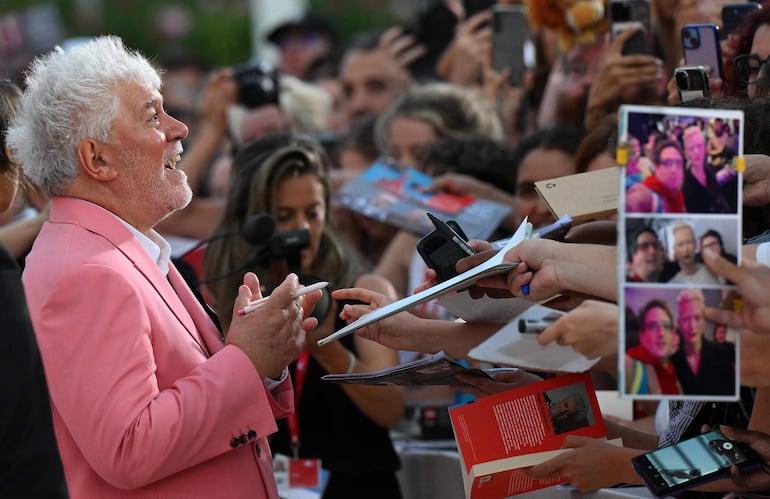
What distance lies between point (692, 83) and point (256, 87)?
3.35m

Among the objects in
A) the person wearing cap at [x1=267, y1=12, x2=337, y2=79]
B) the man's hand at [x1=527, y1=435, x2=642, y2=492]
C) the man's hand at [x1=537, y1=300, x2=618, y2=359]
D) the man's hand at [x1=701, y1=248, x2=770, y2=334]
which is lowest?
the person wearing cap at [x1=267, y1=12, x2=337, y2=79]

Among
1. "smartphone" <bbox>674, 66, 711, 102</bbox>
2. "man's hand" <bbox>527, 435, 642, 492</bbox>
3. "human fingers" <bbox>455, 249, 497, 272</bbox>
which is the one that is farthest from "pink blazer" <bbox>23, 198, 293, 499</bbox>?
"smartphone" <bbox>674, 66, 711, 102</bbox>

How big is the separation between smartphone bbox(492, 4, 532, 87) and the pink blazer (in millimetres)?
3372

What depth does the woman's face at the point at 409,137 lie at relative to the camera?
20.0 ft

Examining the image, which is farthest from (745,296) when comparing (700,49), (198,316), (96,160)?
(700,49)

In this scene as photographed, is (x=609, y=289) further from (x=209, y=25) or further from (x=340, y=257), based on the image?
(x=209, y=25)

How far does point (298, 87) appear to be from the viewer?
26.2 feet

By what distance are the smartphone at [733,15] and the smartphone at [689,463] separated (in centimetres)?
169

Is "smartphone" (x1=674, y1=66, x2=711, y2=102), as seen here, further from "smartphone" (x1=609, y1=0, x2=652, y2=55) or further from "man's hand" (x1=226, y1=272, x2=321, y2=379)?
"smartphone" (x1=609, y1=0, x2=652, y2=55)

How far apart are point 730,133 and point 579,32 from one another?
10.8 ft

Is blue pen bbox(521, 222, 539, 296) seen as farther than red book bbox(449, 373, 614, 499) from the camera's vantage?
No

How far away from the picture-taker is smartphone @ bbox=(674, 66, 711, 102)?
3.38 m

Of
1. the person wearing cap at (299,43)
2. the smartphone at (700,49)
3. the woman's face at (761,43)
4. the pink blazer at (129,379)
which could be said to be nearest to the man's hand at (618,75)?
the smartphone at (700,49)

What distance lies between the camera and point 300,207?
4711 millimetres
